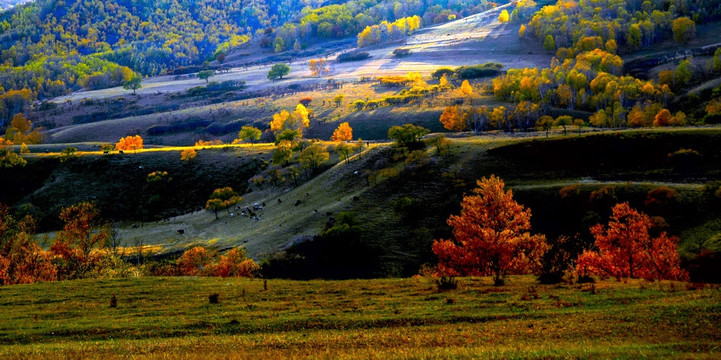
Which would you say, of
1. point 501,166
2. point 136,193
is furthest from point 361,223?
point 136,193

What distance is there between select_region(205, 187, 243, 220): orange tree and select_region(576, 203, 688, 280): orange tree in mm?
95046

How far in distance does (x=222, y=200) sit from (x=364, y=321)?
11232cm

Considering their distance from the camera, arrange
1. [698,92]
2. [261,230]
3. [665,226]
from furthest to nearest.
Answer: [698,92], [261,230], [665,226]

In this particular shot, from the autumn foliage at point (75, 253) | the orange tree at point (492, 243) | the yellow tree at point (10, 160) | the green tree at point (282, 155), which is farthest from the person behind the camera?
Answer: the yellow tree at point (10, 160)

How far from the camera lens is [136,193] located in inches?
6122

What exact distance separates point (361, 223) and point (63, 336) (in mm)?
67946

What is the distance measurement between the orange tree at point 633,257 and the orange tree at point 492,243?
7382mm

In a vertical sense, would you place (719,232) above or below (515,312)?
below

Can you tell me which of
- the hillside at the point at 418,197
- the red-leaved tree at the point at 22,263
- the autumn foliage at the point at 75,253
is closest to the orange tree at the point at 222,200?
the hillside at the point at 418,197

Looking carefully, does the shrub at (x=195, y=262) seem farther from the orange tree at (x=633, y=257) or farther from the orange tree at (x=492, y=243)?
the orange tree at (x=633, y=257)

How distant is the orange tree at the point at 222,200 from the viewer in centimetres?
13350

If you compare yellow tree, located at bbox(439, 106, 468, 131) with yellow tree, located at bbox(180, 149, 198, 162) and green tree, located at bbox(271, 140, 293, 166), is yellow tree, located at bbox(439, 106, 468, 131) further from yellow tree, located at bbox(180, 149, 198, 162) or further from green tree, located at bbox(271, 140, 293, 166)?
yellow tree, located at bbox(180, 149, 198, 162)

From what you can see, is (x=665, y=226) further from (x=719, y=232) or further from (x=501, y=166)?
(x=501, y=166)

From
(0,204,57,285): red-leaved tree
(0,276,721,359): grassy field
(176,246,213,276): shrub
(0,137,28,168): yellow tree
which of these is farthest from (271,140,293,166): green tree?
(0,276,721,359): grassy field
